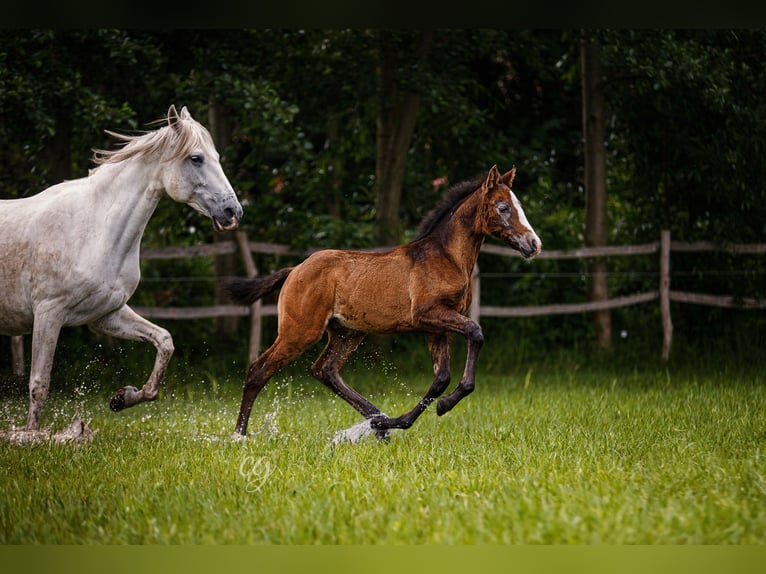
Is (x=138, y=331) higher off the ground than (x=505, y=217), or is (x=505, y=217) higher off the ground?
(x=505, y=217)

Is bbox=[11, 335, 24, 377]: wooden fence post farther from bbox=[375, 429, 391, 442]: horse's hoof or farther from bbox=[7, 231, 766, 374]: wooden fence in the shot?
bbox=[375, 429, 391, 442]: horse's hoof

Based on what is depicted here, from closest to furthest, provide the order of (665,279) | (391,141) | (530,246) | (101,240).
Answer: (530,246) → (101,240) → (391,141) → (665,279)

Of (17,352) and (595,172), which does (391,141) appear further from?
(17,352)

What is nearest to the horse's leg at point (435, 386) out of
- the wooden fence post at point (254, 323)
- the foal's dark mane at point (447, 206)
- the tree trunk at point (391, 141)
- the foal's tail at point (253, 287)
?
the foal's dark mane at point (447, 206)

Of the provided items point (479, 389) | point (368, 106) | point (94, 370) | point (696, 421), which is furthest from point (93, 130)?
point (696, 421)

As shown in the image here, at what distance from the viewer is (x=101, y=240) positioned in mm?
6438

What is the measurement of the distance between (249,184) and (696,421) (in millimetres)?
7393

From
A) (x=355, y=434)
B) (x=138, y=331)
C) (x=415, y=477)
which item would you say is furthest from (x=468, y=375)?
(x=138, y=331)

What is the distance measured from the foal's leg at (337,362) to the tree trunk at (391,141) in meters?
5.47

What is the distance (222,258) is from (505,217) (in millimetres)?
6632

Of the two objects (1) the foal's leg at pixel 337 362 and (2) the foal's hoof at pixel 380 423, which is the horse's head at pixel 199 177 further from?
(2) the foal's hoof at pixel 380 423

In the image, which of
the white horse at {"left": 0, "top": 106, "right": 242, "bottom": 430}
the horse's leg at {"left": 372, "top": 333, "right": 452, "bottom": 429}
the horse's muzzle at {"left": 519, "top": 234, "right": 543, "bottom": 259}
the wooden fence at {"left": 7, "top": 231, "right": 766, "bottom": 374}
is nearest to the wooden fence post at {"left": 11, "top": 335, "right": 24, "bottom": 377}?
the wooden fence at {"left": 7, "top": 231, "right": 766, "bottom": 374}

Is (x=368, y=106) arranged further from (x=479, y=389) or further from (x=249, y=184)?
(x=479, y=389)

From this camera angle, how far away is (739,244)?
12.4 m
